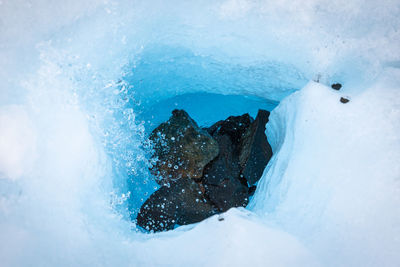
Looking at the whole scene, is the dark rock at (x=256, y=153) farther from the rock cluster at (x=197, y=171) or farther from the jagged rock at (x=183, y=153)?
the jagged rock at (x=183, y=153)

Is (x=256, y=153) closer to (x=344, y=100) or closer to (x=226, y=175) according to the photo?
(x=226, y=175)

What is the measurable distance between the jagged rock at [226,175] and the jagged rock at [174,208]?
5.3 inches

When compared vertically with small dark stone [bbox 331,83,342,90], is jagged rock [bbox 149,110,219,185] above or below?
above

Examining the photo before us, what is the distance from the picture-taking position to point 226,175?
2.95m

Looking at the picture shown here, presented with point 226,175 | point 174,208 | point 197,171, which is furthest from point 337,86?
point 174,208

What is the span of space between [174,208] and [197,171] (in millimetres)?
477

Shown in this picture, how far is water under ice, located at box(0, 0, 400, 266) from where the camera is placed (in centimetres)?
165

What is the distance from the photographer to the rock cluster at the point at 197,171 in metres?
2.73

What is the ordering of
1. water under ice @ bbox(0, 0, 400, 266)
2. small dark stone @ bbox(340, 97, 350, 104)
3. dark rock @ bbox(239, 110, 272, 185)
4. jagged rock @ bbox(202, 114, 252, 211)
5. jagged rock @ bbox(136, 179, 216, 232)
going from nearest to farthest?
water under ice @ bbox(0, 0, 400, 266), small dark stone @ bbox(340, 97, 350, 104), jagged rock @ bbox(136, 179, 216, 232), jagged rock @ bbox(202, 114, 252, 211), dark rock @ bbox(239, 110, 272, 185)

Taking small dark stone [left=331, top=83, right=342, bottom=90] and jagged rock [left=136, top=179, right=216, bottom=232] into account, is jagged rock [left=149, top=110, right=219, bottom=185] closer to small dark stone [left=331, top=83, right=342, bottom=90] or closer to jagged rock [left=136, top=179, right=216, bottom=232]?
jagged rock [left=136, top=179, right=216, bottom=232]

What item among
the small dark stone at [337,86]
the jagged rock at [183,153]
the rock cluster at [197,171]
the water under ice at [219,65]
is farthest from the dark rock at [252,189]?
the small dark stone at [337,86]

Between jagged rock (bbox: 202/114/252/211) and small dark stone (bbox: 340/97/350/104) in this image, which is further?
jagged rock (bbox: 202/114/252/211)

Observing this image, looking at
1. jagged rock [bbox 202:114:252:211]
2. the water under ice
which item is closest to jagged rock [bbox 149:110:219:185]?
jagged rock [bbox 202:114:252:211]

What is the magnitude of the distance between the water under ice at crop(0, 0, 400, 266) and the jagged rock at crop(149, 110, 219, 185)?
0.35 m
